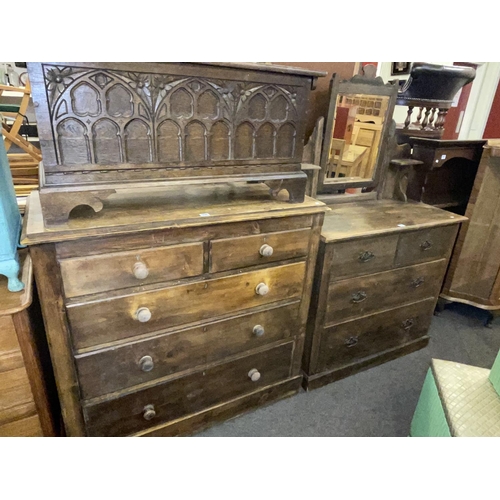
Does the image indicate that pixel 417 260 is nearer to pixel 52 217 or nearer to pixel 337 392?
pixel 337 392

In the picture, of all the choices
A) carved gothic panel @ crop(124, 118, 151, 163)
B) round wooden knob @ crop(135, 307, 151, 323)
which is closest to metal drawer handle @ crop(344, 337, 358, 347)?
round wooden knob @ crop(135, 307, 151, 323)

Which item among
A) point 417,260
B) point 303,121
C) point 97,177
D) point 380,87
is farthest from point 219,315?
point 380,87

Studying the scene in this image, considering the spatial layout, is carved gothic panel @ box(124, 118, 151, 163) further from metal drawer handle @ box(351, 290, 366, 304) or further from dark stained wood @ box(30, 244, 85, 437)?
metal drawer handle @ box(351, 290, 366, 304)

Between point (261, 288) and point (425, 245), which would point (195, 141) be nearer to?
point (261, 288)

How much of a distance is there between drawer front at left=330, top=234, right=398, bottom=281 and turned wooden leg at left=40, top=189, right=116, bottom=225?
1.06 m

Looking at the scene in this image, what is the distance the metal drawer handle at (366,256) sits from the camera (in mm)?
1833

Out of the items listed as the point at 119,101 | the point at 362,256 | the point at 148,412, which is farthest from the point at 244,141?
the point at 148,412

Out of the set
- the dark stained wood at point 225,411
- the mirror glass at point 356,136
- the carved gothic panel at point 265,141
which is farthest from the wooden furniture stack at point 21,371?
the mirror glass at point 356,136

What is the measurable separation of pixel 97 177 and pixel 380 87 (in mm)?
1556

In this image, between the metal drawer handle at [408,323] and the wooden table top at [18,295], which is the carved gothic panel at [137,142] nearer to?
the wooden table top at [18,295]

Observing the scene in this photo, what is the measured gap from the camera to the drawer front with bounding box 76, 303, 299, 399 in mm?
1368

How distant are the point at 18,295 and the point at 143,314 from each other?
1.31 feet

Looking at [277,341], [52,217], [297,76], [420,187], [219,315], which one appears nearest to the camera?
[52,217]

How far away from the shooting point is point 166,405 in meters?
1.58
